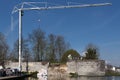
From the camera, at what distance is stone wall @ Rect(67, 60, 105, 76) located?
277 ft

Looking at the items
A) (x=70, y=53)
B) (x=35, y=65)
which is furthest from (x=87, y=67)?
(x=70, y=53)

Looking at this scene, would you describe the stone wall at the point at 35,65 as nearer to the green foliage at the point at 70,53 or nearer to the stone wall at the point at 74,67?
the stone wall at the point at 74,67

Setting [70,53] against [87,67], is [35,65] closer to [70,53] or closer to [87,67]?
[87,67]

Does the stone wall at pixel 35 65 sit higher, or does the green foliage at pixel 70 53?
the green foliage at pixel 70 53

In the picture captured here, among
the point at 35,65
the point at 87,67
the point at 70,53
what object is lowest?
the point at 87,67

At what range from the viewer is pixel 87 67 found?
8512 cm

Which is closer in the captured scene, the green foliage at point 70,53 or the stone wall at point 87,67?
the stone wall at point 87,67

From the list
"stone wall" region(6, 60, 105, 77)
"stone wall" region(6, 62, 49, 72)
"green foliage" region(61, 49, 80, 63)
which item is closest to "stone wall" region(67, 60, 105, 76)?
"stone wall" region(6, 60, 105, 77)

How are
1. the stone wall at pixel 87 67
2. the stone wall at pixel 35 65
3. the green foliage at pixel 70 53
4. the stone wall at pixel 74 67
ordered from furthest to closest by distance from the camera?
the green foliage at pixel 70 53, the stone wall at pixel 35 65, the stone wall at pixel 74 67, the stone wall at pixel 87 67

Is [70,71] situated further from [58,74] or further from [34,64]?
[34,64]

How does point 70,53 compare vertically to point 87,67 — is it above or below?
above

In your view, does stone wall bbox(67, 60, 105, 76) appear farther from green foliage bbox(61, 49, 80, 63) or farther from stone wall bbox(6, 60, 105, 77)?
green foliage bbox(61, 49, 80, 63)

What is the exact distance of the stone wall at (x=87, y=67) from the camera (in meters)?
84.3

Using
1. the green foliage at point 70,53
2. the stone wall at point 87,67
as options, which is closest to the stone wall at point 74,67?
the stone wall at point 87,67
